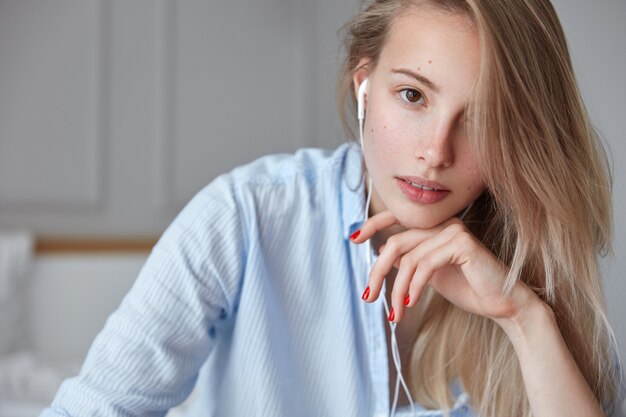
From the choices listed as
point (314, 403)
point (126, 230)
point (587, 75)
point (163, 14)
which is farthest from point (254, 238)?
point (163, 14)

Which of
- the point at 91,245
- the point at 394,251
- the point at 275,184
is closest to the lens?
the point at 394,251

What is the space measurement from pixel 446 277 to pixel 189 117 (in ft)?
5.94

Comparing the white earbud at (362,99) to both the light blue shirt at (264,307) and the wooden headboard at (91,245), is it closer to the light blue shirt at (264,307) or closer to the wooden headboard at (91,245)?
the light blue shirt at (264,307)

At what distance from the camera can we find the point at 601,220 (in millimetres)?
1100

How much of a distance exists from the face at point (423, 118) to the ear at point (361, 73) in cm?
4

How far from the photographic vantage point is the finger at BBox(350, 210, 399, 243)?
107 cm

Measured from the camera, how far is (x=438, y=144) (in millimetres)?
948

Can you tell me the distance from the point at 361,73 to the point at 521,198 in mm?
316

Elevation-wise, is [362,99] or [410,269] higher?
[362,99]

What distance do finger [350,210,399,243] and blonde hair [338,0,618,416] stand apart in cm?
15

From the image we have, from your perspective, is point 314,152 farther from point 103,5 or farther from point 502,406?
point 103,5

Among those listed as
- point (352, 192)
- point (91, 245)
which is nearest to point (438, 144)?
point (352, 192)

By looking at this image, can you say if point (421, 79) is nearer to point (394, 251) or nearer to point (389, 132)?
point (389, 132)

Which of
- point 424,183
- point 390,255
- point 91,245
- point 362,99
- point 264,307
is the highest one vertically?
point 362,99
